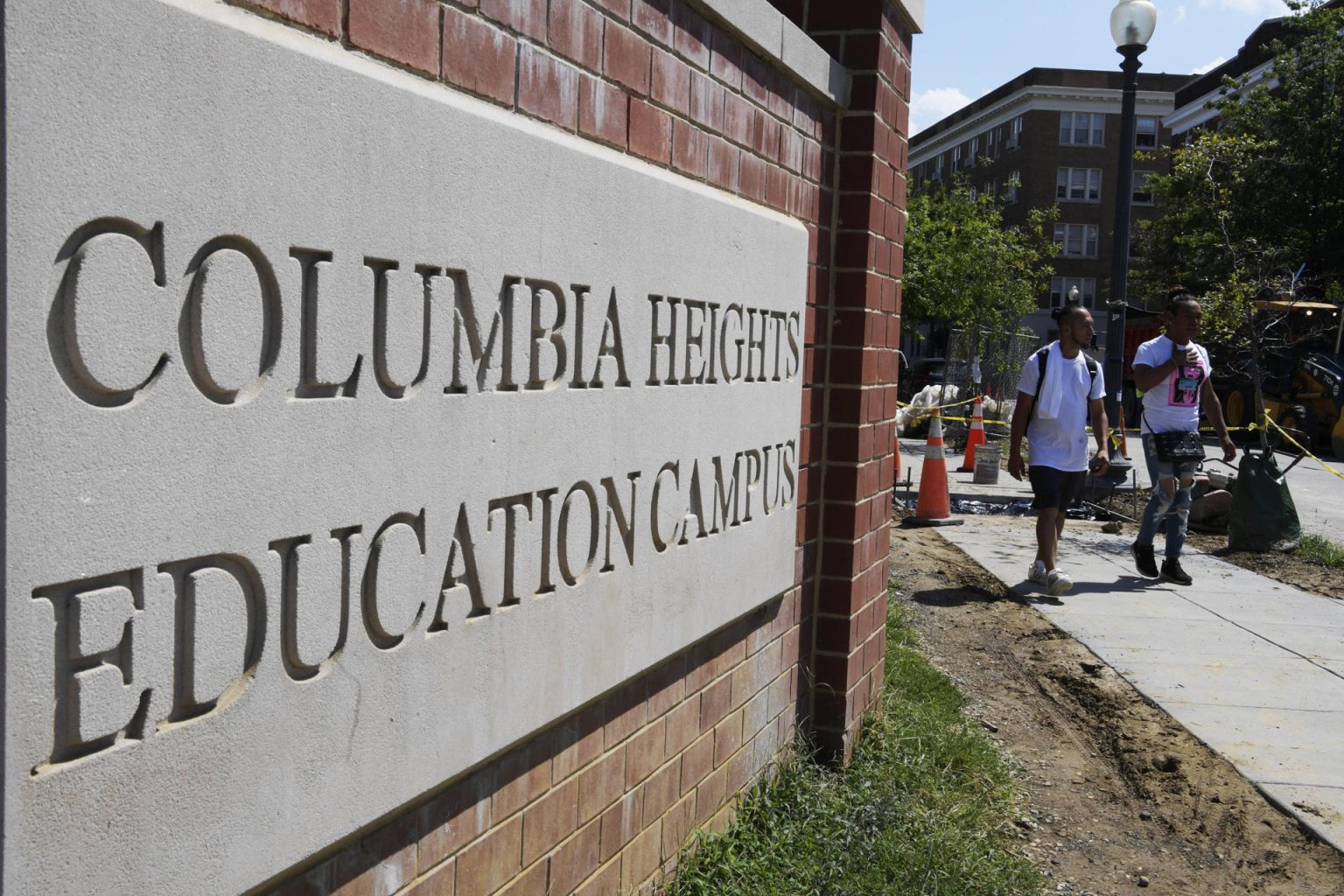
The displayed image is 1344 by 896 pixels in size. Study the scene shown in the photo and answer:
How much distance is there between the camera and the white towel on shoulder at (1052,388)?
26.4 feet

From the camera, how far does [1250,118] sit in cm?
3456

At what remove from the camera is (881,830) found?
3.83m

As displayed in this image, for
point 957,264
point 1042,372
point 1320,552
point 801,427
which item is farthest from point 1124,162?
point 957,264

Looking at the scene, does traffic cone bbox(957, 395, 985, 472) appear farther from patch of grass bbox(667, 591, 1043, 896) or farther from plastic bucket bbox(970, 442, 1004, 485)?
patch of grass bbox(667, 591, 1043, 896)

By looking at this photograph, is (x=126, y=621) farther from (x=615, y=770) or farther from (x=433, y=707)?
(x=615, y=770)

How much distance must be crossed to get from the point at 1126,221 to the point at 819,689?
10.1 metres

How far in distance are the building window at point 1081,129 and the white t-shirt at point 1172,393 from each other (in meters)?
60.2

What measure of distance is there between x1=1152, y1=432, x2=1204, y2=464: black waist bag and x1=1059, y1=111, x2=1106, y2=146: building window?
198 feet

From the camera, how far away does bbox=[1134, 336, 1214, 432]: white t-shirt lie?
8.43 metres

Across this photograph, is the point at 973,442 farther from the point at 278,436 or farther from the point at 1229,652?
the point at 278,436

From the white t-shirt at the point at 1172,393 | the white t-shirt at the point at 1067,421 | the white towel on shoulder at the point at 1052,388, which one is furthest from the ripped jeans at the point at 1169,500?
the white towel on shoulder at the point at 1052,388

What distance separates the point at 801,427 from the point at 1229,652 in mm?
3839

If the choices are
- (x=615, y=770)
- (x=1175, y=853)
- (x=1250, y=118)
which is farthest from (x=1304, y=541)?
(x=1250, y=118)

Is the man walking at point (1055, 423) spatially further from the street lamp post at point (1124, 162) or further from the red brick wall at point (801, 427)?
the street lamp post at point (1124, 162)
